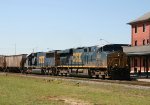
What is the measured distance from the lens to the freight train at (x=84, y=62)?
35.9 metres

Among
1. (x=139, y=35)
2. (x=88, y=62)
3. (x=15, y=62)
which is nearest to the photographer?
(x=88, y=62)

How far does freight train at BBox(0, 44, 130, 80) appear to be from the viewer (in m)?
35.9

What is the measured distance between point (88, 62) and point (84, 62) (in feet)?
3.18

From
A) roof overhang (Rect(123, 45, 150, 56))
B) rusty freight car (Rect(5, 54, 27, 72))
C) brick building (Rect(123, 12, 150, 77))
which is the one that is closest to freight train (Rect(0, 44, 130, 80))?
rusty freight car (Rect(5, 54, 27, 72))

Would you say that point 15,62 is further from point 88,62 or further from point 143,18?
point 88,62

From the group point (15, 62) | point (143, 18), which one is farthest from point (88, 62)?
point (143, 18)

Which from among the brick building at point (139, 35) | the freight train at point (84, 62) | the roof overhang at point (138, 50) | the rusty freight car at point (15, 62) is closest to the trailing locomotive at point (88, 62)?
the freight train at point (84, 62)

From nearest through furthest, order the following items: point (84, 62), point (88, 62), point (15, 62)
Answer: point (88, 62) < point (84, 62) < point (15, 62)

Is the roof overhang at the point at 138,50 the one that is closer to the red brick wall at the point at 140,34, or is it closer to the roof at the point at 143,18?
the roof at the point at 143,18

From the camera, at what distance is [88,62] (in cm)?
3934

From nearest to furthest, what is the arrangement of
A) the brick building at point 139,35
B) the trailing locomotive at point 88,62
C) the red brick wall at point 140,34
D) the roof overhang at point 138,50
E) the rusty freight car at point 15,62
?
the trailing locomotive at point 88,62
the roof overhang at point 138,50
the rusty freight car at point 15,62
the brick building at point 139,35
the red brick wall at point 140,34

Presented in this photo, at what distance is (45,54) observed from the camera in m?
50.3

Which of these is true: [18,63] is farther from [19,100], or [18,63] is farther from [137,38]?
[19,100]

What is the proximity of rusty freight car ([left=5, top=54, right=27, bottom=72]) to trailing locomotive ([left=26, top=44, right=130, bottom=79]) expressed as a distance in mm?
8109
